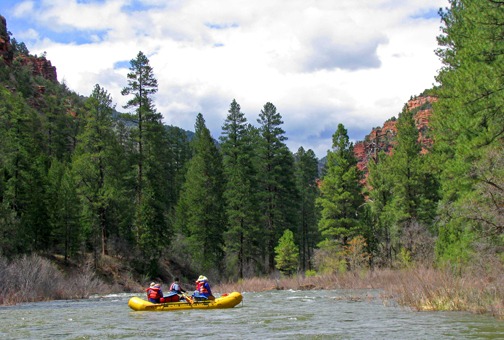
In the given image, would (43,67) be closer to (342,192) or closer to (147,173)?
(147,173)

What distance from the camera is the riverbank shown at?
15469 millimetres

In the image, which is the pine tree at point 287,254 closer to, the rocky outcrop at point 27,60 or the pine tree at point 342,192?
the pine tree at point 342,192

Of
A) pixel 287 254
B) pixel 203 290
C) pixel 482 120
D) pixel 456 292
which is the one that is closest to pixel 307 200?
pixel 287 254

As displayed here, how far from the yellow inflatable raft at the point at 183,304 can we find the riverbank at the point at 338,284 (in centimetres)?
605

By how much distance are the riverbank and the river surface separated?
1.77ft

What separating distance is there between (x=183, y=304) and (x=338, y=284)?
14.3 m

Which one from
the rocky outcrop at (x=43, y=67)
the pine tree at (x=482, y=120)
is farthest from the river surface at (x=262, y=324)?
the rocky outcrop at (x=43, y=67)

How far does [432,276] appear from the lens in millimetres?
17406

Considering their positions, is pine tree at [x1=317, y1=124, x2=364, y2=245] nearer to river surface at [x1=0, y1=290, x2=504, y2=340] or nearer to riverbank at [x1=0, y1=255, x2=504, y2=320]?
riverbank at [x1=0, y1=255, x2=504, y2=320]

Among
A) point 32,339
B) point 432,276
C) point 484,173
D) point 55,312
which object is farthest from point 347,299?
point 32,339

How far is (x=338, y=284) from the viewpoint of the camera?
3325 centimetres

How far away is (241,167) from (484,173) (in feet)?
103

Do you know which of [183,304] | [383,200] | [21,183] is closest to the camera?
[183,304]

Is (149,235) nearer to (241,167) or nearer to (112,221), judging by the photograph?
(112,221)
